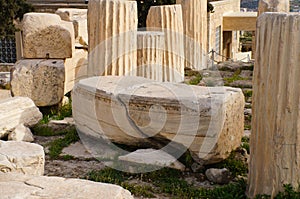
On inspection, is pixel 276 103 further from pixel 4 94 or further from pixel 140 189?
pixel 4 94

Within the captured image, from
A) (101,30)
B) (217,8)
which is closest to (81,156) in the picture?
(101,30)

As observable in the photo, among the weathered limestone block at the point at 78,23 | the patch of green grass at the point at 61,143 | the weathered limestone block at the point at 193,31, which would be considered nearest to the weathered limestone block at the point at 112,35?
the patch of green grass at the point at 61,143

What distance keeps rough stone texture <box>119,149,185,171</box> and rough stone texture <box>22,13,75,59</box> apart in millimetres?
3922

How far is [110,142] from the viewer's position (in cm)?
701

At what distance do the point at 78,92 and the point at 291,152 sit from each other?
3.44 m

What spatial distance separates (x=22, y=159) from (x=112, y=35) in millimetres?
3892

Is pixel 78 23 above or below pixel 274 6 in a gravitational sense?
Answer: below

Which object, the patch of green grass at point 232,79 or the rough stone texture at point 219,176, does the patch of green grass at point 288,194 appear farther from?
the patch of green grass at point 232,79

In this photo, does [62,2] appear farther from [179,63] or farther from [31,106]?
[31,106]

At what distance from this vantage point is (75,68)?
10.5 metres

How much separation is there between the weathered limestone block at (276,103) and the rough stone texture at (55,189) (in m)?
1.70

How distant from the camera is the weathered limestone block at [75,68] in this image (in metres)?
9.98

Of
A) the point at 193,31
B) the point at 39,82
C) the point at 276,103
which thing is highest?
the point at 193,31

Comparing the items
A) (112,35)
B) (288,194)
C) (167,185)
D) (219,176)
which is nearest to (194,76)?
(112,35)
